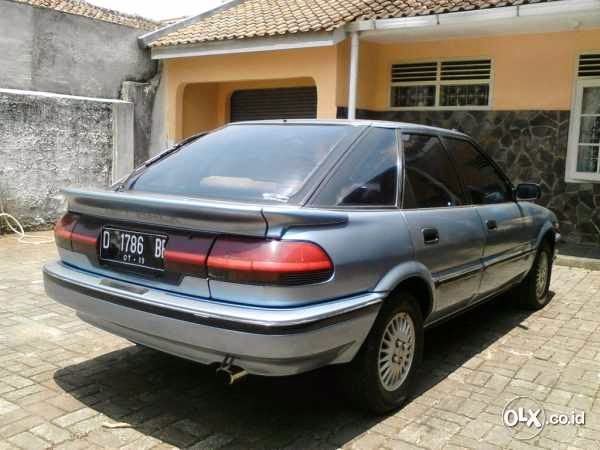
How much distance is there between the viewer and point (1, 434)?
10.3 ft

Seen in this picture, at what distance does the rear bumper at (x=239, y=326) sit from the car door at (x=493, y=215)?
165 cm

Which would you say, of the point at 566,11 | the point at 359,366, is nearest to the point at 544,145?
the point at 566,11

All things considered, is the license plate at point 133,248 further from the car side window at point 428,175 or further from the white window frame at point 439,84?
the white window frame at point 439,84

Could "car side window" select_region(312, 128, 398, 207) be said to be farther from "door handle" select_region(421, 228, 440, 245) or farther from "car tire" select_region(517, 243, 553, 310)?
"car tire" select_region(517, 243, 553, 310)

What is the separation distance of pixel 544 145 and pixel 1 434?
873cm

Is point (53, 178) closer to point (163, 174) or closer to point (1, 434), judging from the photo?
point (163, 174)

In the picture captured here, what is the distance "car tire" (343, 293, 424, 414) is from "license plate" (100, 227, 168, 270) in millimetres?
1174

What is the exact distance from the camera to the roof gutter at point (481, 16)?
7773 mm

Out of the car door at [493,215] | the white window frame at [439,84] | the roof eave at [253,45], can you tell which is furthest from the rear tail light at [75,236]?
the white window frame at [439,84]

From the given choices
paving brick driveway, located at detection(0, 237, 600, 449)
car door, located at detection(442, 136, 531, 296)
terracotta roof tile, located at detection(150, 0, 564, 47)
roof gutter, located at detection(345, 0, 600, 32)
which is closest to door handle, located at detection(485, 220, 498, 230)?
car door, located at detection(442, 136, 531, 296)

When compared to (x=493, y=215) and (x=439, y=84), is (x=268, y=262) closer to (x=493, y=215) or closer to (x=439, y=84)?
(x=493, y=215)

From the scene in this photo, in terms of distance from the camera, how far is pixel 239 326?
9.05ft

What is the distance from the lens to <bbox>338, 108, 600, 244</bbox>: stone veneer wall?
Result: 935cm

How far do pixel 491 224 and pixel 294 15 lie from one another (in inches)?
312
